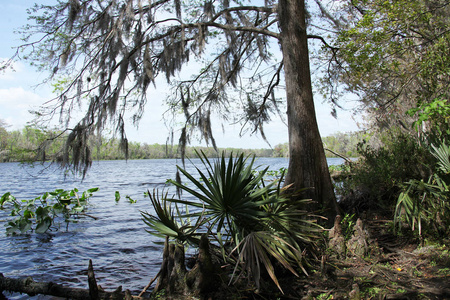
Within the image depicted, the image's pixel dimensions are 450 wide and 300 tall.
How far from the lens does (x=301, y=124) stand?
227 inches

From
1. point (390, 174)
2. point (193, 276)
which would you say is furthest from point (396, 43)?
point (193, 276)

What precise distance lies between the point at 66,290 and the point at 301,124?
4508mm

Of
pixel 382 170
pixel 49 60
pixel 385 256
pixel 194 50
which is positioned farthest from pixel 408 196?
pixel 49 60

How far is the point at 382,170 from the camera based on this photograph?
20.9ft

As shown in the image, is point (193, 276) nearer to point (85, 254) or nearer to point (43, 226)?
point (85, 254)

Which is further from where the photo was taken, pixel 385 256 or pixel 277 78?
pixel 277 78

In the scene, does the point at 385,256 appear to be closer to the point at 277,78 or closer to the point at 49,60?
the point at 277,78

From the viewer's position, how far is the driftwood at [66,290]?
340cm

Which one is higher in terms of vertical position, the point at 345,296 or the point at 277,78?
the point at 277,78

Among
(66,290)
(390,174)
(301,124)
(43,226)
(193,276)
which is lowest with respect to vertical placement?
(43,226)

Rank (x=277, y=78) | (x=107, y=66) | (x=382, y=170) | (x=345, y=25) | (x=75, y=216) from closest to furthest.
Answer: (x=382, y=170) → (x=107, y=66) → (x=345, y=25) → (x=277, y=78) → (x=75, y=216)

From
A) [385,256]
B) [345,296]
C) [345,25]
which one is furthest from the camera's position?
[345,25]

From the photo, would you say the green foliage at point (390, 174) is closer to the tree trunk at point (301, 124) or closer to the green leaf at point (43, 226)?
the tree trunk at point (301, 124)

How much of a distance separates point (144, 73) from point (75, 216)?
20.5ft
